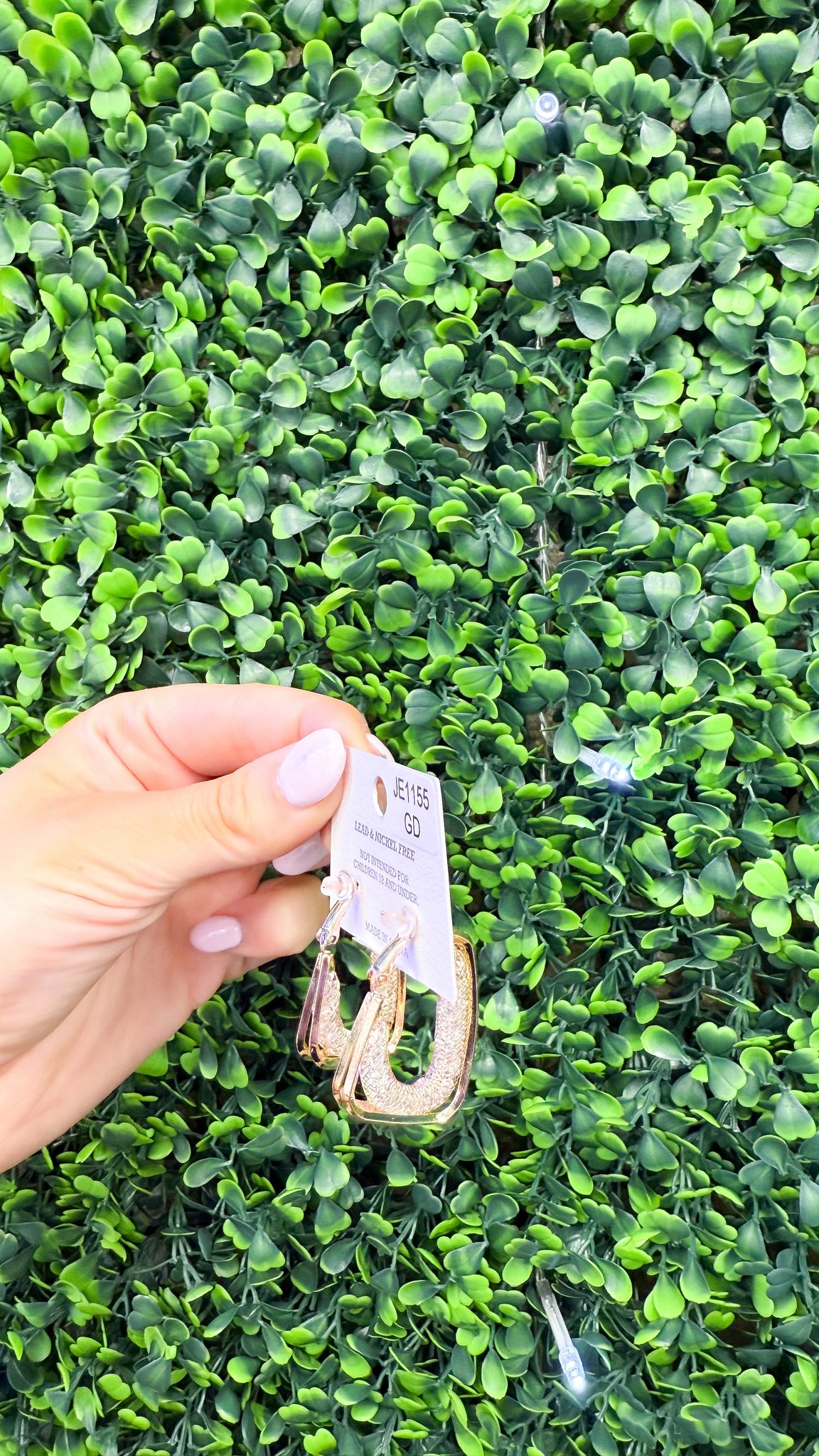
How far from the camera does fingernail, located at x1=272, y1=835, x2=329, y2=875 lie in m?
0.80

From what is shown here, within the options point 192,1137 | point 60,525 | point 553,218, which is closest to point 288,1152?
point 192,1137

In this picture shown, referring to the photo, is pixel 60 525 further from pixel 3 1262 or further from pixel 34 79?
pixel 3 1262

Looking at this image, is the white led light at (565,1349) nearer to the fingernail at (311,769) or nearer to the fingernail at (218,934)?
the fingernail at (218,934)

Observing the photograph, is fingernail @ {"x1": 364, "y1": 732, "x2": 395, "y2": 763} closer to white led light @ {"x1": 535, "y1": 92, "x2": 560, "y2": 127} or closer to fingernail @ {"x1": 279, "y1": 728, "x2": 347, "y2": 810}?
fingernail @ {"x1": 279, "y1": 728, "x2": 347, "y2": 810}

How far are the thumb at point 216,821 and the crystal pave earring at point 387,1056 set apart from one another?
12 centimetres

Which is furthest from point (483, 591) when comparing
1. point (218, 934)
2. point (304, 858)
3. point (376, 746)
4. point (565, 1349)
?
point (565, 1349)

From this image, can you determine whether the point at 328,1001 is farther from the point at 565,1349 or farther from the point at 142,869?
the point at 565,1349

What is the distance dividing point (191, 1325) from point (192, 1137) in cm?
17

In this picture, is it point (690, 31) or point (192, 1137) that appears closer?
point (690, 31)

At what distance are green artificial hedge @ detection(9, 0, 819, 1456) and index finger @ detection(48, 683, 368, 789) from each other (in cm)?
8

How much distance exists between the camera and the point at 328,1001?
671mm

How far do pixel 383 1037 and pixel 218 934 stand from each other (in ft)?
0.85

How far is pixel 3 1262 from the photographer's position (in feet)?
3.04

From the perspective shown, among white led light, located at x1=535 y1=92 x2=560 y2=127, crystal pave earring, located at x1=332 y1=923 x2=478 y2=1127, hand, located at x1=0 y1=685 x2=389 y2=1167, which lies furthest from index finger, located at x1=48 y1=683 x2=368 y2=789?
white led light, located at x1=535 y1=92 x2=560 y2=127
